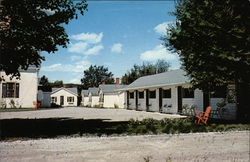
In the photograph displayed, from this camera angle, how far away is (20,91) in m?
29.7

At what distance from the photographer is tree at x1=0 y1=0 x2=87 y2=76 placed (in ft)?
32.6

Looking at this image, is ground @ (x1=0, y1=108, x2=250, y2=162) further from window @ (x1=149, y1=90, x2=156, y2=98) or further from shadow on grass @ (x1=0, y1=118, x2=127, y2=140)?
window @ (x1=149, y1=90, x2=156, y2=98)

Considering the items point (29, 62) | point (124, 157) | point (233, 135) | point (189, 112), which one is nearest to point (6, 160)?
point (124, 157)

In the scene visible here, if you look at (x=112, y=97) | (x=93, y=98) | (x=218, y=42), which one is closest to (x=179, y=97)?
(x=218, y=42)

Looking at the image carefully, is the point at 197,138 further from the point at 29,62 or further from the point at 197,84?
the point at 29,62

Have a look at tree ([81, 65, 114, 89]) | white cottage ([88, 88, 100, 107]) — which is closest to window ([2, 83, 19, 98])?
white cottage ([88, 88, 100, 107])

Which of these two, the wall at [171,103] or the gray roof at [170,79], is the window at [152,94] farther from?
the wall at [171,103]

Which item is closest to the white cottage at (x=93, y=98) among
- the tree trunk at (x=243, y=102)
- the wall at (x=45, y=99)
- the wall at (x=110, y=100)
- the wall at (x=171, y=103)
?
the wall at (x=110, y=100)

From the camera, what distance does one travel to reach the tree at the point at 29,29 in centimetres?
992

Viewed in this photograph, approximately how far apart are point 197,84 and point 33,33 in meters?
9.25

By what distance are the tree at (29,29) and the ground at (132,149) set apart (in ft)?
12.4

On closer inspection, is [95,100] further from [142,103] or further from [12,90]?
[12,90]

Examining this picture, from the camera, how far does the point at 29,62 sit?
431 inches

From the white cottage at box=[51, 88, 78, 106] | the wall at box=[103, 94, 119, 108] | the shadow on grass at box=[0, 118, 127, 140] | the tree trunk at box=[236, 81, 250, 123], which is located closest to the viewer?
the shadow on grass at box=[0, 118, 127, 140]
